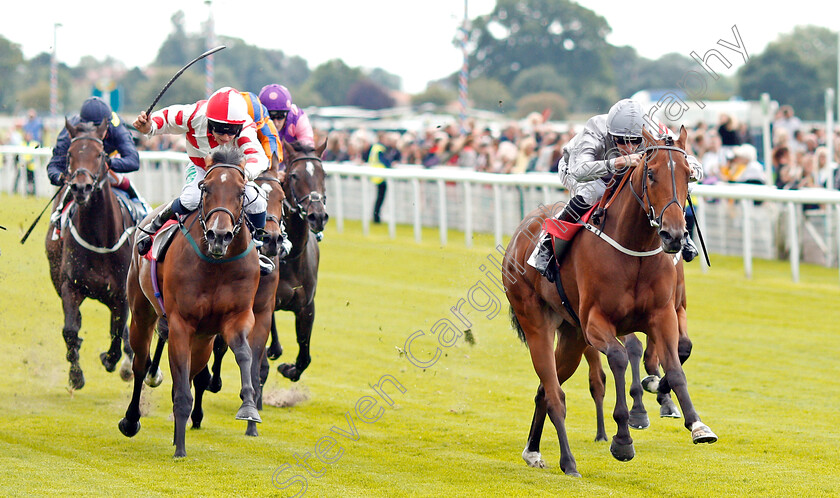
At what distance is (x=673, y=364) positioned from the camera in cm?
545

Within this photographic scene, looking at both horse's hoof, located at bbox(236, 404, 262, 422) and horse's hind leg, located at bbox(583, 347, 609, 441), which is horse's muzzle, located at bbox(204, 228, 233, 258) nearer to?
horse's hoof, located at bbox(236, 404, 262, 422)

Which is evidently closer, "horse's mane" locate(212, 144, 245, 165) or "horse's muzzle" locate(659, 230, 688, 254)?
"horse's muzzle" locate(659, 230, 688, 254)

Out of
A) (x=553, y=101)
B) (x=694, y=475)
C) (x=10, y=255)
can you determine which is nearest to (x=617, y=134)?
(x=694, y=475)

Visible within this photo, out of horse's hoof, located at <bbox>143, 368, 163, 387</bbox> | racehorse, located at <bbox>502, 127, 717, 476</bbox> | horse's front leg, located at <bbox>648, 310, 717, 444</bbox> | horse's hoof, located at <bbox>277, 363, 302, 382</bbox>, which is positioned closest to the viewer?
horse's front leg, located at <bbox>648, 310, 717, 444</bbox>

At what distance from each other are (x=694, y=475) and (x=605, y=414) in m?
1.78

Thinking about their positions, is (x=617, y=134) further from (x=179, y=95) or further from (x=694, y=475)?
(x=179, y=95)

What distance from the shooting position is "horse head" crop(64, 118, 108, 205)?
763cm

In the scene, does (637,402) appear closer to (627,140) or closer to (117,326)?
(627,140)

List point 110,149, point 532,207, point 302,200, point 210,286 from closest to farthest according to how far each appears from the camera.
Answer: point 210,286
point 302,200
point 110,149
point 532,207

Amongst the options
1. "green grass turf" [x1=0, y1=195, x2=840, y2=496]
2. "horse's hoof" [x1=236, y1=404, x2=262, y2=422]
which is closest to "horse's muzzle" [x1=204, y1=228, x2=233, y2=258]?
"horse's hoof" [x1=236, y1=404, x2=262, y2=422]

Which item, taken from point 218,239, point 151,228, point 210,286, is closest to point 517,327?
point 210,286

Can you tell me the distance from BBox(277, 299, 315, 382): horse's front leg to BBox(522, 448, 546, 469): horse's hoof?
2167 mm

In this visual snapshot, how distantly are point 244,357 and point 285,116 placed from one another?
2.49 metres

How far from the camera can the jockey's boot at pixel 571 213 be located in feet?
20.4
